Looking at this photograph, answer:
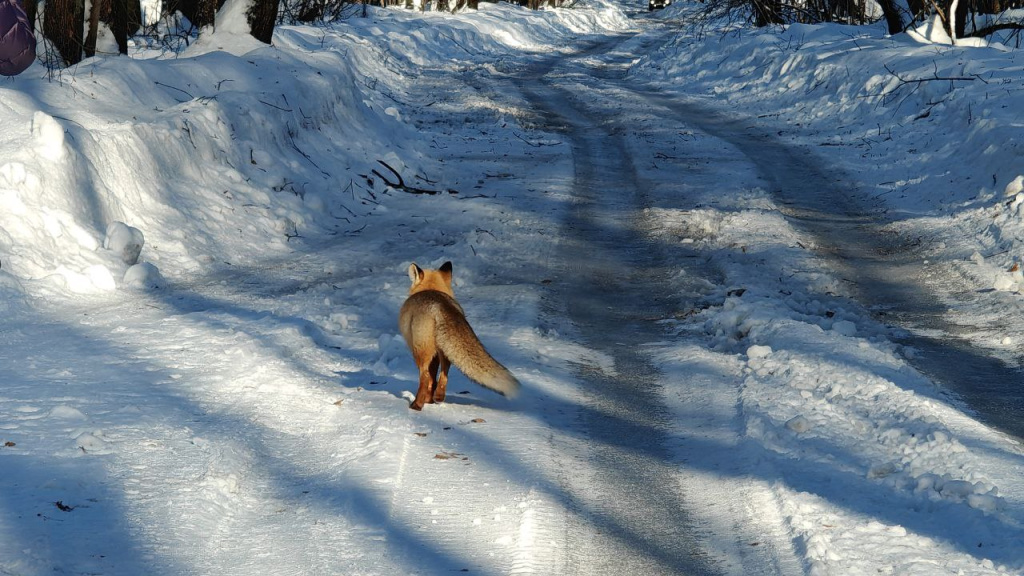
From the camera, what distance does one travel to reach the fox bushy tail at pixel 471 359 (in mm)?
5113

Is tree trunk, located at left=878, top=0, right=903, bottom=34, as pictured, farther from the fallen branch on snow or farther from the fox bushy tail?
the fox bushy tail

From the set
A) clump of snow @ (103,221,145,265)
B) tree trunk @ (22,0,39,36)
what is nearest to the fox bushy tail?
clump of snow @ (103,221,145,265)

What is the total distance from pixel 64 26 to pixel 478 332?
27.4 feet

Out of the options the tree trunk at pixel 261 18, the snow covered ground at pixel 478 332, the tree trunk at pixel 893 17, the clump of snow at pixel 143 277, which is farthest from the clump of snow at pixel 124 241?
the tree trunk at pixel 893 17

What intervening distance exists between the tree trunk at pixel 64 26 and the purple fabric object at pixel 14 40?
0.73 m

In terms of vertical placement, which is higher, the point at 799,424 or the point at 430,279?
the point at 430,279

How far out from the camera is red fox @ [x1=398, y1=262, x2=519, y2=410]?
513 centimetres

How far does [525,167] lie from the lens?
45.3 ft

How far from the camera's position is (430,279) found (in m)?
5.93

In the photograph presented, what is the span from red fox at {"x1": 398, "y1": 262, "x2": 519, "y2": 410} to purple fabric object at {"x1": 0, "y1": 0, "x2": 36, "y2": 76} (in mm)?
7362

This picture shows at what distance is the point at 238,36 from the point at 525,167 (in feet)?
16.0

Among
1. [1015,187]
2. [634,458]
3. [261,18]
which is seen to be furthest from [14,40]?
[1015,187]

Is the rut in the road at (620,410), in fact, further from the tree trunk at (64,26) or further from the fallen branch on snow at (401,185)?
the tree trunk at (64,26)

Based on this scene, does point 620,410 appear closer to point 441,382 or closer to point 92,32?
point 441,382
